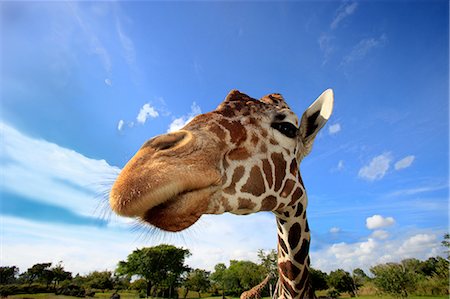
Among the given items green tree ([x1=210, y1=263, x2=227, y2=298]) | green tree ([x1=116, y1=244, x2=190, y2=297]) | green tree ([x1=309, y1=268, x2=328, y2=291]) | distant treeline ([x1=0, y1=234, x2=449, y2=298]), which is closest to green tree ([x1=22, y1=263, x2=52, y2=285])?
distant treeline ([x1=0, y1=234, x2=449, y2=298])

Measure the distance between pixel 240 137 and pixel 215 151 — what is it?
0.56 metres

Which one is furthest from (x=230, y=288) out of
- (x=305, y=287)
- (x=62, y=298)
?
(x=305, y=287)

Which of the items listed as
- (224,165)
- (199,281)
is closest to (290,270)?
(224,165)

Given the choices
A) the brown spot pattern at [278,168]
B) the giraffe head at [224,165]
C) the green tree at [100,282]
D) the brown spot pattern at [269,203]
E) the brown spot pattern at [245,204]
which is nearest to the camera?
the giraffe head at [224,165]

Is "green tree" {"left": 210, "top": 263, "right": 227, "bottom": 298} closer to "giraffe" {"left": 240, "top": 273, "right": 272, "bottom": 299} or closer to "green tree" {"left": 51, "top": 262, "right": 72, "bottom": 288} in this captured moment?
"green tree" {"left": 51, "top": 262, "right": 72, "bottom": 288}

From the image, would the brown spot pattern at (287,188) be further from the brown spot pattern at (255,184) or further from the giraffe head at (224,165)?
the brown spot pattern at (255,184)

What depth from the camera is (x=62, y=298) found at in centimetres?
5934

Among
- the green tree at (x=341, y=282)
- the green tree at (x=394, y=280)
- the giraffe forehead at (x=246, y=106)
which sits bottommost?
the green tree at (x=341, y=282)

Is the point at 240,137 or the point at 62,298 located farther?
the point at 62,298

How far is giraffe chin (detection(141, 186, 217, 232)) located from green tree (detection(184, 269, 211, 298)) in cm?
10706

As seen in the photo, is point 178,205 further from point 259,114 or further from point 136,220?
point 259,114

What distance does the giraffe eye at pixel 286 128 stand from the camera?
3.74m

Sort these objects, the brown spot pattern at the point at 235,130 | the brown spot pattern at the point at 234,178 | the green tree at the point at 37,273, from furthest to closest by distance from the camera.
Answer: the green tree at the point at 37,273 → the brown spot pattern at the point at 235,130 → the brown spot pattern at the point at 234,178

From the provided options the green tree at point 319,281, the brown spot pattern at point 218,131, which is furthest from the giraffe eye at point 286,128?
the green tree at point 319,281
